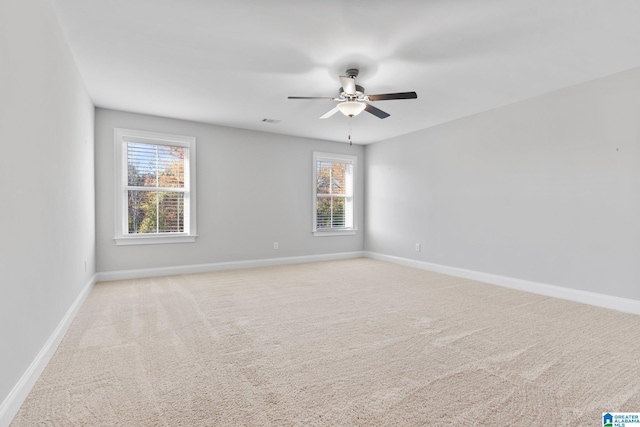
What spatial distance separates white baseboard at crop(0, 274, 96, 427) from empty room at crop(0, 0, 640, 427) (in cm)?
2

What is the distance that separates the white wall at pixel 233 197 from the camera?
4.45 metres

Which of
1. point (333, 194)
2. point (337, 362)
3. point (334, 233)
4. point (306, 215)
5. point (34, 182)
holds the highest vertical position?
point (333, 194)

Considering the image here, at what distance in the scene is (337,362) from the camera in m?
2.07

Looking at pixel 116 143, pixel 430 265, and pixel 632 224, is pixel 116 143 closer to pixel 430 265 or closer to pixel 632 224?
pixel 430 265

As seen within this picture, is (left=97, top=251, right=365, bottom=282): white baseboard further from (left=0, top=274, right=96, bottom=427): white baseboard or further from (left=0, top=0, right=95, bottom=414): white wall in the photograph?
(left=0, top=274, right=96, bottom=427): white baseboard

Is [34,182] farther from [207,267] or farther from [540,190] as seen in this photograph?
[540,190]

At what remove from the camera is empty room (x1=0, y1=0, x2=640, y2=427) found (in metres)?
1.70

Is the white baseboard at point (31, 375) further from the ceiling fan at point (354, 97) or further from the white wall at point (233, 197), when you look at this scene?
the ceiling fan at point (354, 97)

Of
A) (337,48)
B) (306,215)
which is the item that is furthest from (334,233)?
(337,48)

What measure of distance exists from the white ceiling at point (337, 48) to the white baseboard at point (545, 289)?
230 centimetres

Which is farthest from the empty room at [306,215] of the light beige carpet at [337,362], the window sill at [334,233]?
the window sill at [334,233]

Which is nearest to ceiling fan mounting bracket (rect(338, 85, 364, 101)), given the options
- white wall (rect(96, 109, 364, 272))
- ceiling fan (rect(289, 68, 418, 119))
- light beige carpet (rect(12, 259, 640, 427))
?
ceiling fan (rect(289, 68, 418, 119))

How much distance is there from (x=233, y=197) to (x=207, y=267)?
1223 mm

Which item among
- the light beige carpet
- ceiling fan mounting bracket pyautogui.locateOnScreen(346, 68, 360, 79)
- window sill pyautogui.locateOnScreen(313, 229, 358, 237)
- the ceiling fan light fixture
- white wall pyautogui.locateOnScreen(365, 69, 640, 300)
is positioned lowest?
the light beige carpet
